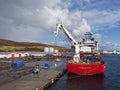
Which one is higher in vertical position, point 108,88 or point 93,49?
point 93,49

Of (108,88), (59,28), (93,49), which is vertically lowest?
(108,88)

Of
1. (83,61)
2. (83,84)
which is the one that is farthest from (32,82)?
(83,61)

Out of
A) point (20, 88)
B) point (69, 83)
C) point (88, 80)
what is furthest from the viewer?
point (88, 80)

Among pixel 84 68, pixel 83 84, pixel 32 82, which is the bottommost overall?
pixel 83 84

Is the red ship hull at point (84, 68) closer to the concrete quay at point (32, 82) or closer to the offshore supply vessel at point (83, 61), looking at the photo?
the offshore supply vessel at point (83, 61)

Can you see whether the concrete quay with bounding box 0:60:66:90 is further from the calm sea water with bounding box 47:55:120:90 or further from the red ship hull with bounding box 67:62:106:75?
the red ship hull with bounding box 67:62:106:75

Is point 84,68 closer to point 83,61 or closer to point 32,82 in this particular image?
point 83,61

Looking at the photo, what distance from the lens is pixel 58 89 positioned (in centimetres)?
4725

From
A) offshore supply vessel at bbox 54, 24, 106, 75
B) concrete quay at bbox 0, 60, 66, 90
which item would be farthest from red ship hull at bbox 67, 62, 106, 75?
concrete quay at bbox 0, 60, 66, 90

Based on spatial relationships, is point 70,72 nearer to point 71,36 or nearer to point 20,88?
point 71,36

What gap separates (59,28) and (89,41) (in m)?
19.9

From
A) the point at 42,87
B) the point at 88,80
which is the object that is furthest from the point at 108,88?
the point at 42,87

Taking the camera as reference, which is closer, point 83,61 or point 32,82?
point 32,82

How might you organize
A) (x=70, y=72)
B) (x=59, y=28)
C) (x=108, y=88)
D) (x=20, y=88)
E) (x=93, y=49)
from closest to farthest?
(x=20, y=88) → (x=108, y=88) → (x=70, y=72) → (x=59, y=28) → (x=93, y=49)
